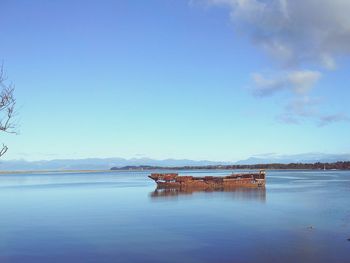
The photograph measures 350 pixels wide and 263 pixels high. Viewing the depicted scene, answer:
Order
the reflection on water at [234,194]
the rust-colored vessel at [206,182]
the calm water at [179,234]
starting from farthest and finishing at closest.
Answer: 1. the rust-colored vessel at [206,182]
2. the reflection on water at [234,194]
3. the calm water at [179,234]

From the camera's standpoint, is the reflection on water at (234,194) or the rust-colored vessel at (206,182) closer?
the reflection on water at (234,194)

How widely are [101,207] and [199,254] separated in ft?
52.3

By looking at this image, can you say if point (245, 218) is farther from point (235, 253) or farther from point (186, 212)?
point (235, 253)

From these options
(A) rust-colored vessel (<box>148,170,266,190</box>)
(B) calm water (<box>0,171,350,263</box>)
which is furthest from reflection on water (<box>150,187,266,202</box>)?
(A) rust-colored vessel (<box>148,170,266,190</box>)

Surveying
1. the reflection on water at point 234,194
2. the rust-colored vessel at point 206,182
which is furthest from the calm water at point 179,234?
the rust-colored vessel at point 206,182

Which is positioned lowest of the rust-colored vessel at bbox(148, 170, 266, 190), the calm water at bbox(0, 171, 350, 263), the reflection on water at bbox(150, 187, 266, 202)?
the calm water at bbox(0, 171, 350, 263)

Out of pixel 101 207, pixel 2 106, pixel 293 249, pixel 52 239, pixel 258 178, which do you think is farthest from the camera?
pixel 258 178

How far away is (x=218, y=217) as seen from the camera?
22000mm

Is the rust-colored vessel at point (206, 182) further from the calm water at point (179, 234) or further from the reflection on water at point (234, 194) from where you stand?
the calm water at point (179, 234)

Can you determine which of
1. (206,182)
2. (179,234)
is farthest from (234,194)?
(179,234)

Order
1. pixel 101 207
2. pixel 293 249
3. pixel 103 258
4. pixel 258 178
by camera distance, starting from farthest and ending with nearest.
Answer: pixel 258 178
pixel 101 207
pixel 293 249
pixel 103 258

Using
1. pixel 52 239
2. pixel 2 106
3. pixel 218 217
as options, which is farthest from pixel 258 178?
pixel 2 106

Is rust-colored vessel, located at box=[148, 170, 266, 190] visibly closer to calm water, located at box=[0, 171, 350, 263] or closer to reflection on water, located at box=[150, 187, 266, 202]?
reflection on water, located at box=[150, 187, 266, 202]

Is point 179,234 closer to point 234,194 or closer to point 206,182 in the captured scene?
point 234,194
